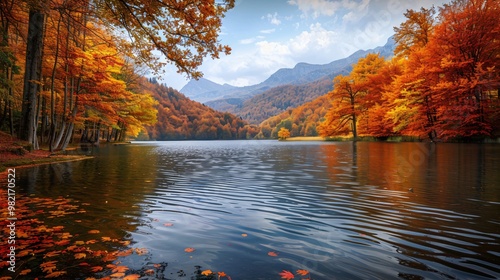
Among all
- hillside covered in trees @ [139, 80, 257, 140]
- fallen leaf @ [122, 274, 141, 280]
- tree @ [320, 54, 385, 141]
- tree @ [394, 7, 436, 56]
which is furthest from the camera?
hillside covered in trees @ [139, 80, 257, 140]

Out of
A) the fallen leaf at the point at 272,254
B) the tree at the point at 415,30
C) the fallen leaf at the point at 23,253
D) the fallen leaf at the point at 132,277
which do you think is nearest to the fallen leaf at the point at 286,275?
the fallen leaf at the point at 272,254

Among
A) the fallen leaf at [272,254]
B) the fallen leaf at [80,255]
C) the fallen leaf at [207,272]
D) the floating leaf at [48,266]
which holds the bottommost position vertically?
the fallen leaf at [207,272]

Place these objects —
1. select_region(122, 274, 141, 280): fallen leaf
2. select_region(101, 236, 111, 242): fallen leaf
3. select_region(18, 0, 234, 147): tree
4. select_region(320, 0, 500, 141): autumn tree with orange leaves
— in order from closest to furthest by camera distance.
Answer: select_region(122, 274, 141, 280): fallen leaf, select_region(101, 236, 111, 242): fallen leaf, select_region(18, 0, 234, 147): tree, select_region(320, 0, 500, 141): autumn tree with orange leaves

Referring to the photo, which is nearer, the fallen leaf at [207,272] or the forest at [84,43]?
the fallen leaf at [207,272]

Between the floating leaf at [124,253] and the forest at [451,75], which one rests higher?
the forest at [451,75]

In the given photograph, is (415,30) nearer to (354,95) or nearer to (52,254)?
(354,95)

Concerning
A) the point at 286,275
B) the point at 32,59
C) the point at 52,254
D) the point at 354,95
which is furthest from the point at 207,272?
the point at 354,95

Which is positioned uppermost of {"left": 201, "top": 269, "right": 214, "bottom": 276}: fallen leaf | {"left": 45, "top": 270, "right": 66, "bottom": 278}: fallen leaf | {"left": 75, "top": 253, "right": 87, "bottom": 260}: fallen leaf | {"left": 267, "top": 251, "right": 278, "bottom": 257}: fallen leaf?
{"left": 267, "top": 251, "right": 278, "bottom": 257}: fallen leaf

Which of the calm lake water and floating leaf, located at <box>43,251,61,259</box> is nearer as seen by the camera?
the calm lake water

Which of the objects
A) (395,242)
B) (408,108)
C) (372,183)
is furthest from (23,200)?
(408,108)

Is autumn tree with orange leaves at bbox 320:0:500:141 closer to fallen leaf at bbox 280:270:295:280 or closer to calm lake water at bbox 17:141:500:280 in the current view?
calm lake water at bbox 17:141:500:280

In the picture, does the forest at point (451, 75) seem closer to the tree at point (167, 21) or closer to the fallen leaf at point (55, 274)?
the tree at point (167, 21)

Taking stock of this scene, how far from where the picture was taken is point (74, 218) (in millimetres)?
6148

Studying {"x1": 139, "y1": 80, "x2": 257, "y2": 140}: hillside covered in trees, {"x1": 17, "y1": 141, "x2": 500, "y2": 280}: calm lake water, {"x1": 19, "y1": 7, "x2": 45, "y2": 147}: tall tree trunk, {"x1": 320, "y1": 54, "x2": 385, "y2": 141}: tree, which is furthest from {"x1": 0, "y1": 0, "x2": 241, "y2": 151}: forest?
{"x1": 139, "y1": 80, "x2": 257, "y2": 140}: hillside covered in trees
